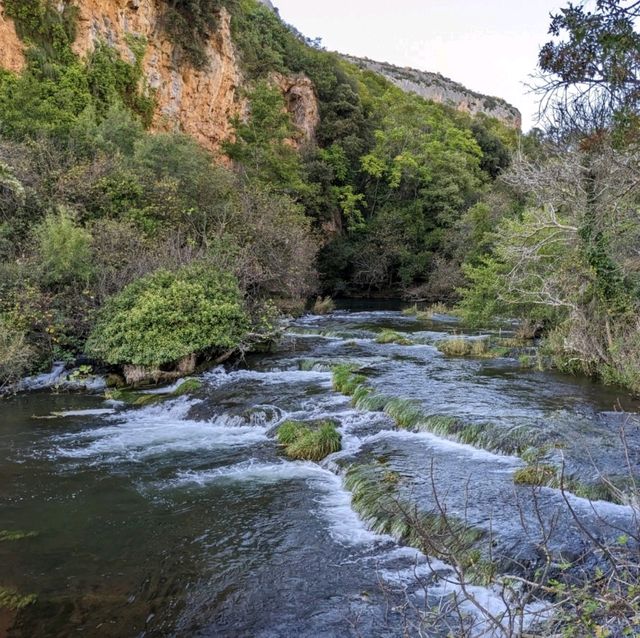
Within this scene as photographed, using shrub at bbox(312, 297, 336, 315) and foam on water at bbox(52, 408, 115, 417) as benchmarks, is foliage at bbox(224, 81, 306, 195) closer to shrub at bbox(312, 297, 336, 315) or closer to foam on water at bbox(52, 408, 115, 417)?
shrub at bbox(312, 297, 336, 315)

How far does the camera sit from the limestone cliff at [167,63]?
89.7 feet

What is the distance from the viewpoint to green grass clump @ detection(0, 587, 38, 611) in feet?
18.5

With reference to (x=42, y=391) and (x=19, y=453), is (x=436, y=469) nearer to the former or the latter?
(x=19, y=453)

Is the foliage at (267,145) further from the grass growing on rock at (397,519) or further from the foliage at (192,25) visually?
the grass growing on rock at (397,519)

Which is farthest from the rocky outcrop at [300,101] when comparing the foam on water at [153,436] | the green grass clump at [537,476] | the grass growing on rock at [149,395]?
the green grass clump at [537,476]

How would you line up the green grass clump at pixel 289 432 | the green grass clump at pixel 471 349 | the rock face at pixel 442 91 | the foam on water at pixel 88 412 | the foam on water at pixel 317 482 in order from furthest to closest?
the rock face at pixel 442 91
the green grass clump at pixel 471 349
the foam on water at pixel 88 412
the green grass clump at pixel 289 432
the foam on water at pixel 317 482

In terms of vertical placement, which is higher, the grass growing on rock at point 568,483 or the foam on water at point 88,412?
the foam on water at point 88,412

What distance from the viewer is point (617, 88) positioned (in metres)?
7.35

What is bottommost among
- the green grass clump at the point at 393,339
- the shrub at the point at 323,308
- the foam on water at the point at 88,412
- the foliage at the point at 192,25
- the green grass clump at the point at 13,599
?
the green grass clump at the point at 13,599

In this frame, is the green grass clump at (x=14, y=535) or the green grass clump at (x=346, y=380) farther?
the green grass clump at (x=346, y=380)

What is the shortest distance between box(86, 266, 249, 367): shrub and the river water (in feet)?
4.90

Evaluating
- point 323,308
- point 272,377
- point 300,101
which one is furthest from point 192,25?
point 272,377

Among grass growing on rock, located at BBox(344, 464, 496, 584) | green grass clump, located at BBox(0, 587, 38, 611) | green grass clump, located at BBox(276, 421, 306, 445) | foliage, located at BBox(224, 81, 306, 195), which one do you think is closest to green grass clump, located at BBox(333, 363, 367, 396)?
green grass clump, located at BBox(276, 421, 306, 445)

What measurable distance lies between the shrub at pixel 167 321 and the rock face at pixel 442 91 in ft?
205
